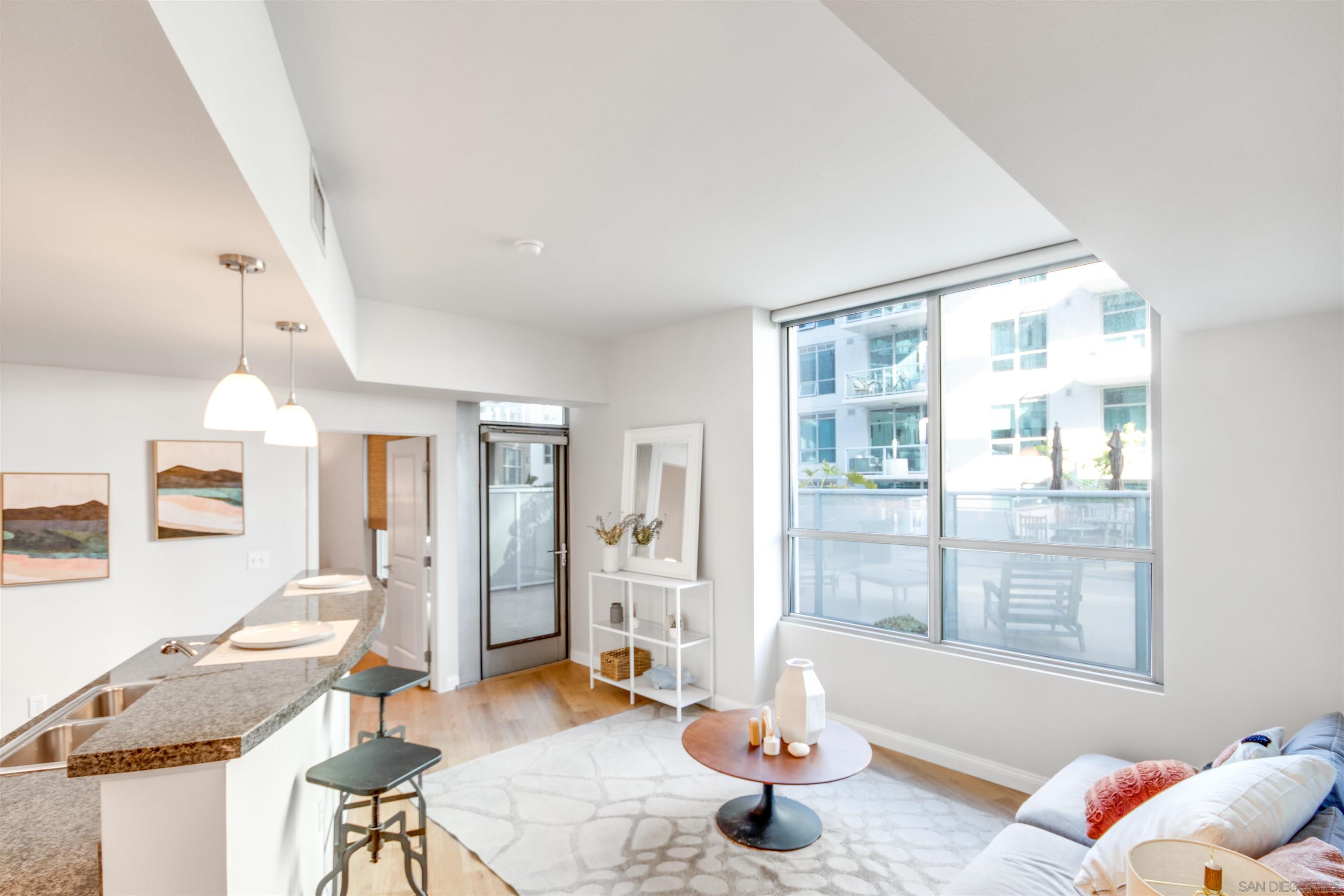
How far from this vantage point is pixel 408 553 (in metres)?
5.14

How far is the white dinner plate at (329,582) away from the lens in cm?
282

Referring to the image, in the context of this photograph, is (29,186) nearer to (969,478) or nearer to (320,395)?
(320,395)

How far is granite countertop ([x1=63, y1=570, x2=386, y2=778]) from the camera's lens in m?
1.11

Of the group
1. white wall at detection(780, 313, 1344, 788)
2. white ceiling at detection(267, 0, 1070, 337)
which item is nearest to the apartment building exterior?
white wall at detection(780, 313, 1344, 788)

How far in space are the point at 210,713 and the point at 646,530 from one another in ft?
11.3

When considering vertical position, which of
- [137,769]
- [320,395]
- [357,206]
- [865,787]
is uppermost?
[357,206]

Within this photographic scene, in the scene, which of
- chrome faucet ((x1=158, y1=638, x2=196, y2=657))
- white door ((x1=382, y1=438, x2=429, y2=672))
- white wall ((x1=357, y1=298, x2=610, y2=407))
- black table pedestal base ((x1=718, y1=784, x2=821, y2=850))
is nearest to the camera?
chrome faucet ((x1=158, y1=638, x2=196, y2=657))

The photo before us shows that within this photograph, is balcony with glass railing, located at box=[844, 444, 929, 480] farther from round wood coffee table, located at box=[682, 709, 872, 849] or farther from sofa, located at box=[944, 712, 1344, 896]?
sofa, located at box=[944, 712, 1344, 896]

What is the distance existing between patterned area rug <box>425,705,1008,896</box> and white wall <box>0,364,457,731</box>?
5.59ft

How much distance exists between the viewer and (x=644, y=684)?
4.50m

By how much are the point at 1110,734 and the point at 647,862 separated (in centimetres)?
207

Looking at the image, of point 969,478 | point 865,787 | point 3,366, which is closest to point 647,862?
point 865,787

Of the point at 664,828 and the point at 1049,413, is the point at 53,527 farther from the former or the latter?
the point at 1049,413

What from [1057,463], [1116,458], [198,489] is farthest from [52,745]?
[1116,458]
